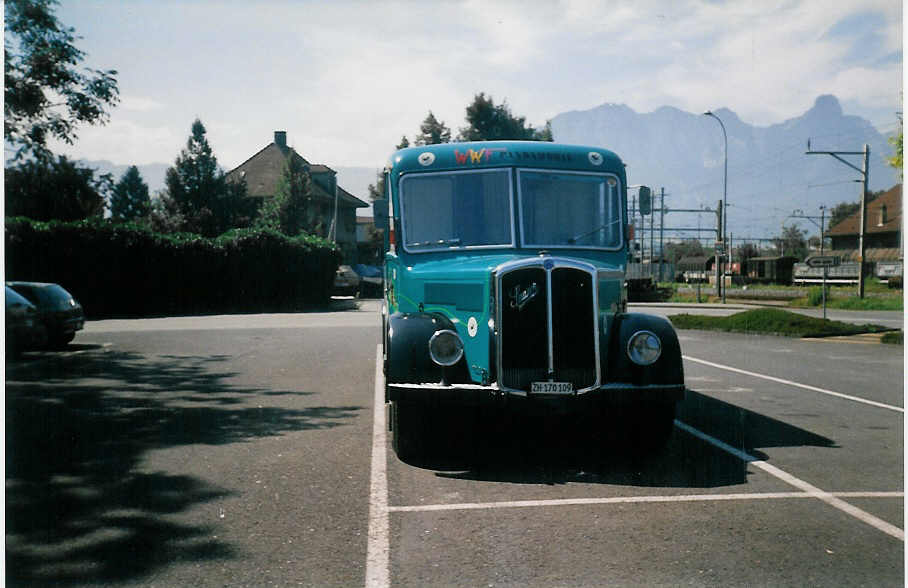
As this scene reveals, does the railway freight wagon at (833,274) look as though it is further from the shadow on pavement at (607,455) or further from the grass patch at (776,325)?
the shadow on pavement at (607,455)

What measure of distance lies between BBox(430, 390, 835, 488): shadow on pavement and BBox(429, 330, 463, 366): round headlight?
2.91 ft

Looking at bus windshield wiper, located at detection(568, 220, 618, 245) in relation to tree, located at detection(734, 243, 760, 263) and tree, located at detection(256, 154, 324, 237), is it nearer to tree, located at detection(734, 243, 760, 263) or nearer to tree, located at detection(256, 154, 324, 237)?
tree, located at detection(256, 154, 324, 237)

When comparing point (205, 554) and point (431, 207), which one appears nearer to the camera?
point (205, 554)

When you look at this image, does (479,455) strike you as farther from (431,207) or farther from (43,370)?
(43,370)

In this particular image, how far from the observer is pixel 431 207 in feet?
24.1

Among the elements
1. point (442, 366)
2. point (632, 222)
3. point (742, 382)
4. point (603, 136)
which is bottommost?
point (742, 382)

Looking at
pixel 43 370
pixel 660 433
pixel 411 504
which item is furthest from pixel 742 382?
pixel 43 370

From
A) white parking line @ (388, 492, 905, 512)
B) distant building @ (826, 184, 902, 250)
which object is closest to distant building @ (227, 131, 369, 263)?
white parking line @ (388, 492, 905, 512)

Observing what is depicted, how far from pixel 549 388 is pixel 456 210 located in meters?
2.18

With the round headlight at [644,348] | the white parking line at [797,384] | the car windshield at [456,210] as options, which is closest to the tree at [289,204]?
the white parking line at [797,384]

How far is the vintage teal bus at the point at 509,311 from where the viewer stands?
19.4 ft

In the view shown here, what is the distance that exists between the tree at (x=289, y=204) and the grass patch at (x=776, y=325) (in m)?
24.8

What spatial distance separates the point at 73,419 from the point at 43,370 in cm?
487

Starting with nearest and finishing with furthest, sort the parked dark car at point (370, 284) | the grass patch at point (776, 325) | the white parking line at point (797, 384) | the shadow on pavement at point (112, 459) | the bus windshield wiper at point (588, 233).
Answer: the shadow on pavement at point (112, 459) → the bus windshield wiper at point (588, 233) → the white parking line at point (797, 384) → the grass patch at point (776, 325) → the parked dark car at point (370, 284)
